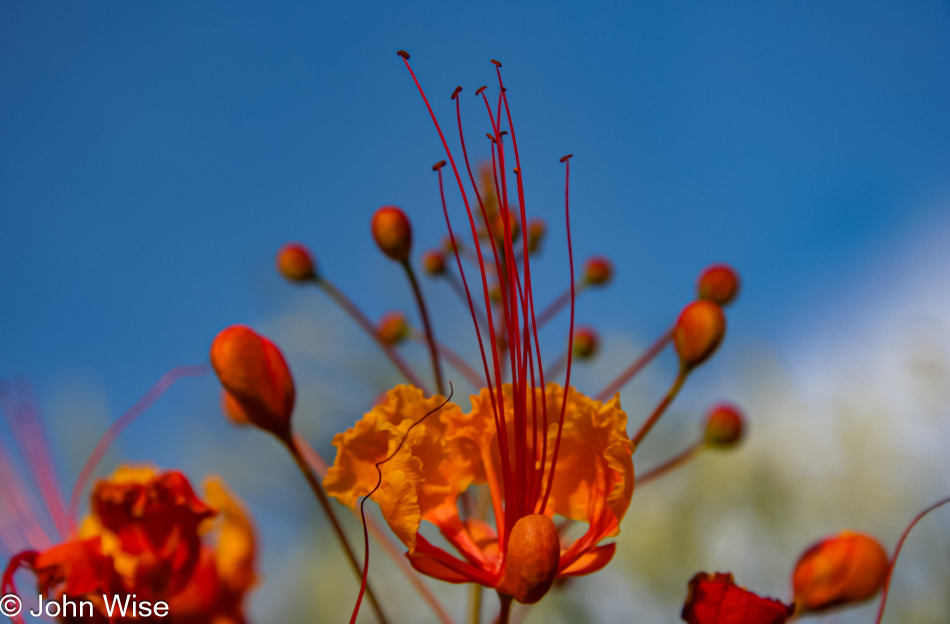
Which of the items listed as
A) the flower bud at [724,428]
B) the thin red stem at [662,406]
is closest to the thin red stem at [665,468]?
the flower bud at [724,428]

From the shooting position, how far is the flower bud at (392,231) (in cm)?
150

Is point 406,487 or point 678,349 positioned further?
point 678,349

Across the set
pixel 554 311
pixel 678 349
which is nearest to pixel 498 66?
pixel 678 349

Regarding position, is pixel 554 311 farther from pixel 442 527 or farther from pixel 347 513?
pixel 347 513

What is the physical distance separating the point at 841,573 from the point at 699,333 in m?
0.45

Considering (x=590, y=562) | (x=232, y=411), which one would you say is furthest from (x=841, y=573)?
(x=232, y=411)

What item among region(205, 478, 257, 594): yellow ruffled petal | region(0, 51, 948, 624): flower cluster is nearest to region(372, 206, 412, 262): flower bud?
region(0, 51, 948, 624): flower cluster

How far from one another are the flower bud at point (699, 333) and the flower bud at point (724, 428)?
0.48m

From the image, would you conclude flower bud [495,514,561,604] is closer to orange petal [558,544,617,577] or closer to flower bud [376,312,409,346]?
orange petal [558,544,617,577]

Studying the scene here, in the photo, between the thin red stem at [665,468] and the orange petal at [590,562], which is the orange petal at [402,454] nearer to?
the orange petal at [590,562]

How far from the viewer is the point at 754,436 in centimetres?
638

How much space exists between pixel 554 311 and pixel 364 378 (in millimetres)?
3788

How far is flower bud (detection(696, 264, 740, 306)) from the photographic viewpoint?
1.67 meters

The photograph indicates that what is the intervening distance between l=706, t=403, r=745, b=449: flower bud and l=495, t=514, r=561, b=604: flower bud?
1.01 metres
